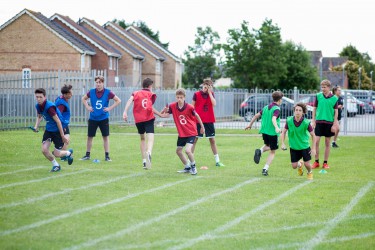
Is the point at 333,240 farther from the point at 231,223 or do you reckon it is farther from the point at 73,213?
the point at 73,213

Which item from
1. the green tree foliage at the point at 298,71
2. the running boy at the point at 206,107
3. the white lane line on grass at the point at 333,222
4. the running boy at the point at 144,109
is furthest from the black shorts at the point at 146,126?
the green tree foliage at the point at 298,71

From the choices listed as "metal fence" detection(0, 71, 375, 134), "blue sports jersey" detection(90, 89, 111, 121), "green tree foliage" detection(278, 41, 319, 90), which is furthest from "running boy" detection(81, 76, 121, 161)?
"green tree foliage" detection(278, 41, 319, 90)

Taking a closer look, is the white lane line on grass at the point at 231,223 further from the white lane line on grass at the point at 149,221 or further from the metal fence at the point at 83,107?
the metal fence at the point at 83,107

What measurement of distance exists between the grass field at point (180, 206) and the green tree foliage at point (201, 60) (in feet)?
206

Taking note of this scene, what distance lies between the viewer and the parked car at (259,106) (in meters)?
32.8

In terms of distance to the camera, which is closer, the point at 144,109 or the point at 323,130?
the point at 144,109

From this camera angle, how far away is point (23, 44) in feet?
178

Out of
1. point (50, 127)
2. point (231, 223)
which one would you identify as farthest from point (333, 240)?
point (50, 127)

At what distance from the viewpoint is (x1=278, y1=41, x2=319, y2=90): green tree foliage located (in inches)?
2699

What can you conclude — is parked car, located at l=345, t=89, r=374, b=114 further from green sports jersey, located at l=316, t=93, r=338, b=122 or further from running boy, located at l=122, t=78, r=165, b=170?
running boy, located at l=122, t=78, r=165, b=170

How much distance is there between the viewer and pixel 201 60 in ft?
257

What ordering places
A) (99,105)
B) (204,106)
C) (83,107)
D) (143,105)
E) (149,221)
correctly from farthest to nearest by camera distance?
(83,107)
(99,105)
(204,106)
(143,105)
(149,221)

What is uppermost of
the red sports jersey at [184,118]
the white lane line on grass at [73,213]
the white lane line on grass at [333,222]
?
the red sports jersey at [184,118]

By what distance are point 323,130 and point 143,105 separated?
4218 mm
